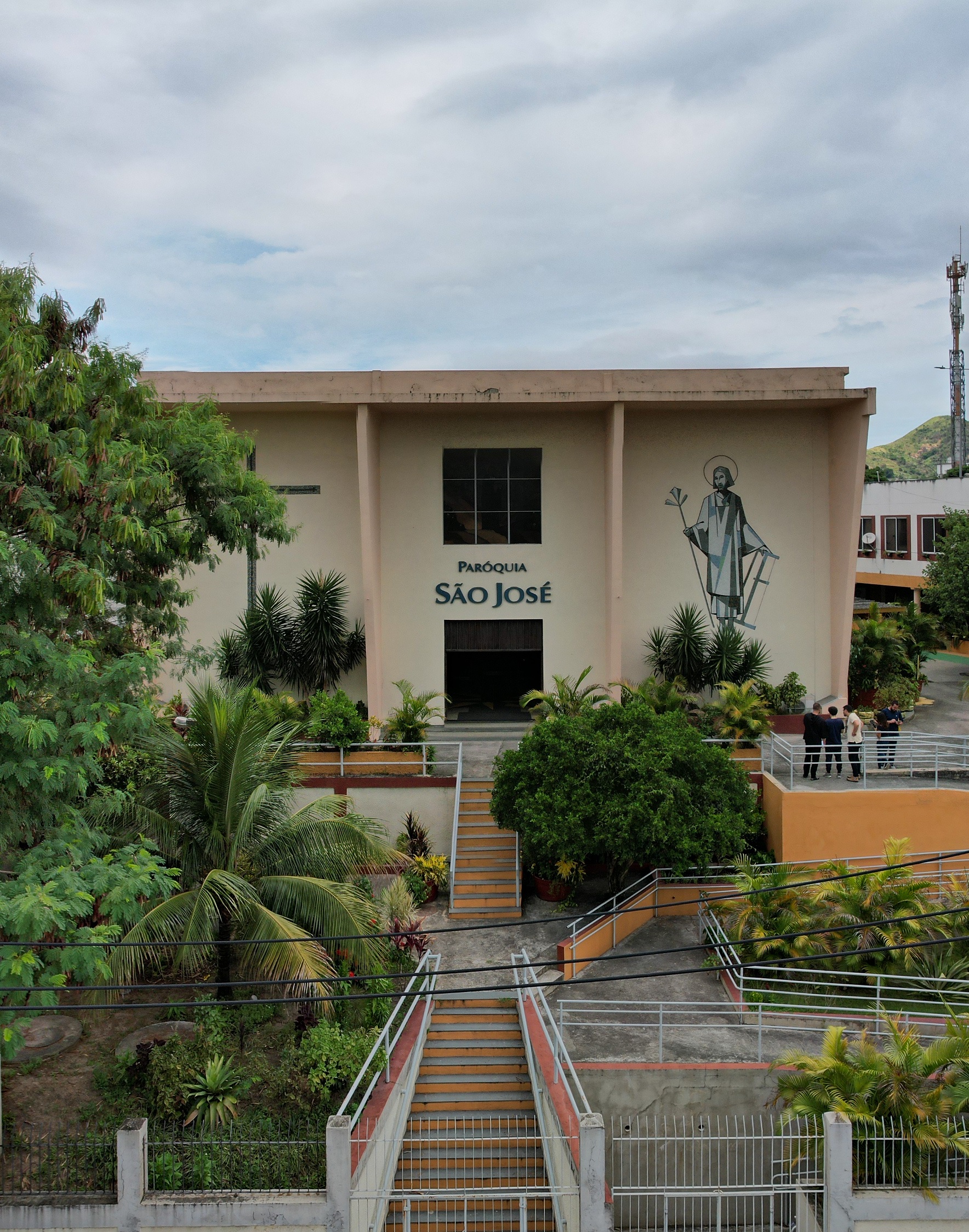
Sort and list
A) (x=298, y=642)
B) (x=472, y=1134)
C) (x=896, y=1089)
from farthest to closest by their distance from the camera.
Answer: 1. (x=298, y=642)
2. (x=472, y=1134)
3. (x=896, y=1089)

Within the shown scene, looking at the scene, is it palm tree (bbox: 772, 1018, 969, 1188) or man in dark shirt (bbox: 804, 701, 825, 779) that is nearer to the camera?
palm tree (bbox: 772, 1018, 969, 1188)

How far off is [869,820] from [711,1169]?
7.76 meters

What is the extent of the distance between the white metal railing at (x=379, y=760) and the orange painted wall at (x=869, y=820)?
260 inches

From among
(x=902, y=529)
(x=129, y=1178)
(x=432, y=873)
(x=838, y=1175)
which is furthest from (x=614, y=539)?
(x=902, y=529)

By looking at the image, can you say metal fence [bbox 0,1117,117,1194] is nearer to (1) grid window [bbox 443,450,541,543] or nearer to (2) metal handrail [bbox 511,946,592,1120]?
(2) metal handrail [bbox 511,946,592,1120]

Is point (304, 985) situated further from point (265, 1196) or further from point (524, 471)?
point (524, 471)

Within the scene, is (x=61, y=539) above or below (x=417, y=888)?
above

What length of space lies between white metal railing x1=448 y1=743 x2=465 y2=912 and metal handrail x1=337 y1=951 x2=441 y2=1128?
1.98 metres

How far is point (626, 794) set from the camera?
1595 centimetres

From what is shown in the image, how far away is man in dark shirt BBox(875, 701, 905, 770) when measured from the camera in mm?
18234

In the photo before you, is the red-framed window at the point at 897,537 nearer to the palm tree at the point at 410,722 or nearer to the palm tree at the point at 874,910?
the palm tree at the point at 410,722

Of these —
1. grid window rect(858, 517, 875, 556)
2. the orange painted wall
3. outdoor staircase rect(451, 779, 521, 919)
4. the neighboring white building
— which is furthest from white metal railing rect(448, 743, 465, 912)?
grid window rect(858, 517, 875, 556)

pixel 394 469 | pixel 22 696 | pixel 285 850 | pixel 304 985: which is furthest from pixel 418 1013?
pixel 394 469

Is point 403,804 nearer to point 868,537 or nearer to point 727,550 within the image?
point 727,550
